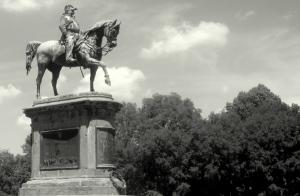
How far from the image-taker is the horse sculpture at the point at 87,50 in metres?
20.5

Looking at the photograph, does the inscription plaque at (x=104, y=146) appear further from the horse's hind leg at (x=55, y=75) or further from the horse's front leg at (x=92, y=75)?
the horse's hind leg at (x=55, y=75)

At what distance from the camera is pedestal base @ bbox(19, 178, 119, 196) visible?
61.1 feet

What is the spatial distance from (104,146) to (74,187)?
181 centimetres

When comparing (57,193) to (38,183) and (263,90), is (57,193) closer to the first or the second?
(38,183)

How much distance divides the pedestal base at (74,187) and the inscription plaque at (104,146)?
0.80m

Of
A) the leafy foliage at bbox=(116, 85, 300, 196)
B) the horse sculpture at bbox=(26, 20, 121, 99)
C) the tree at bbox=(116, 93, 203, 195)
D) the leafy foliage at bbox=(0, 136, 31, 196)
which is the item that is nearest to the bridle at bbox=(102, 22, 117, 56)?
the horse sculpture at bbox=(26, 20, 121, 99)

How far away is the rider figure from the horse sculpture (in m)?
0.22

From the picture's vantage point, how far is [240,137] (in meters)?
45.9

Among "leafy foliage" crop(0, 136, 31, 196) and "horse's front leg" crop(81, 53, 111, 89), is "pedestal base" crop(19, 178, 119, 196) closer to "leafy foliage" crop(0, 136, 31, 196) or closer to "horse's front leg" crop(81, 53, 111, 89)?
"horse's front leg" crop(81, 53, 111, 89)

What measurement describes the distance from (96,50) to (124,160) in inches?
1409

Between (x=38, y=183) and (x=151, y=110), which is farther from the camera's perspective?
(x=151, y=110)

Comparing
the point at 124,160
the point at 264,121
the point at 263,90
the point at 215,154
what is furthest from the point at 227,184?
the point at 263,90

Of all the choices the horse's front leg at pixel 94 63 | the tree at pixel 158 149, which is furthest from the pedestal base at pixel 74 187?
the tree at pixel 158 149

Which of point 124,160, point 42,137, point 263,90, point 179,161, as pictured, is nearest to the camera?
point 42,137
